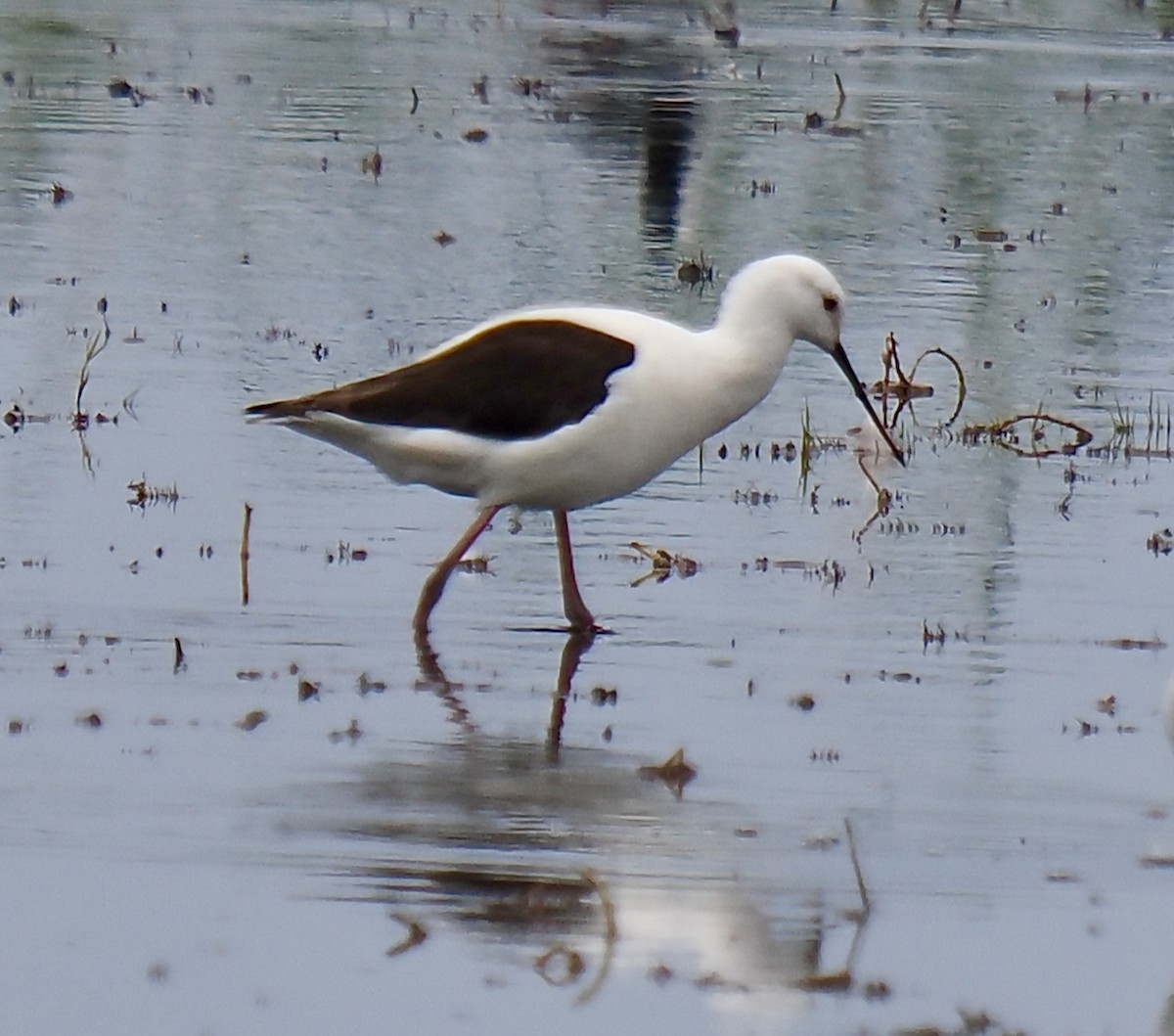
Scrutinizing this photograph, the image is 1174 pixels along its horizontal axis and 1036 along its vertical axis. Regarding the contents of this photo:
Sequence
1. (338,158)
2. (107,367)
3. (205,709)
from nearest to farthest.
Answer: (205,709) → (107,367) → (338,158)

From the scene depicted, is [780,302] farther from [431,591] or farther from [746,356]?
[431,591]

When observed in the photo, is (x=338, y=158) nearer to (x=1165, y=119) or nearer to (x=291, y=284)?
(x=291, y=284)

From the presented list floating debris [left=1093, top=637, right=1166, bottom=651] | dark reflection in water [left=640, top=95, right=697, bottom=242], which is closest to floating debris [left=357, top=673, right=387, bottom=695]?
floating debris [left=1093, top=637, right=1166, bottom=651]

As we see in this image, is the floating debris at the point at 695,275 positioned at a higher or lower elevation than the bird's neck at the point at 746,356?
lower

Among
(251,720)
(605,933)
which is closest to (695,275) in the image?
(251,720)

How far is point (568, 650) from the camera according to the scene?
8570mm

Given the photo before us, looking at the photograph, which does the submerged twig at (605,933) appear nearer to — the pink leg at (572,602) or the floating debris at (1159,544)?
the pink leg at (572,602)

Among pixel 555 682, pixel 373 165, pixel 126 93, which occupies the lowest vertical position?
pixel 555 682

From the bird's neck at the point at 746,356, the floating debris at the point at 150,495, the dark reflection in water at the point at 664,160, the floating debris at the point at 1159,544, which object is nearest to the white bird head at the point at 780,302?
the bird's neck at the point at 746,356

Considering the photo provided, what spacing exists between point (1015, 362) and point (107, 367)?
162 inches

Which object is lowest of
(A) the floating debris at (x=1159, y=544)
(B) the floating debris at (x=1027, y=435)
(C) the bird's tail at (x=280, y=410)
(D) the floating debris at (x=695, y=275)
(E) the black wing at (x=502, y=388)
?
(A) the floating debris at (x=1159, y=544)

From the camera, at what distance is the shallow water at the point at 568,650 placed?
585 centimetres

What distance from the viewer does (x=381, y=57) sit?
87.2 feet

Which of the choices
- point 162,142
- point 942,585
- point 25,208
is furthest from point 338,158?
point 942,585
